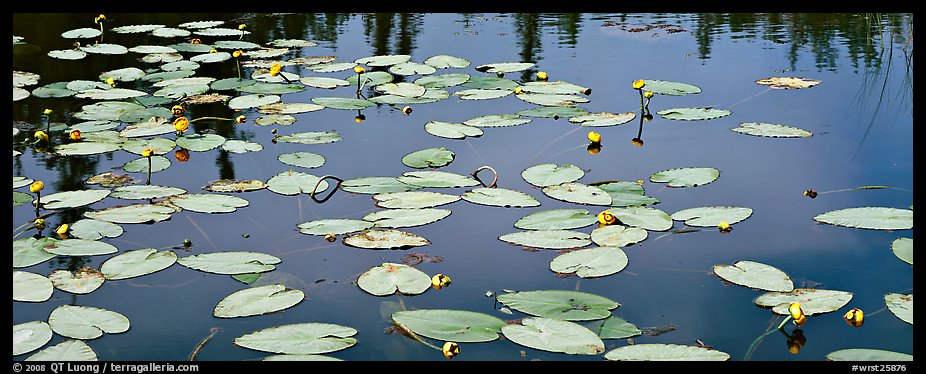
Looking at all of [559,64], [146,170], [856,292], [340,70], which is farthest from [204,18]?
[856,292]

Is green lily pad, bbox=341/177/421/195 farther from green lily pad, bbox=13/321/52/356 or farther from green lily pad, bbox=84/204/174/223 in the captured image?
green lily pad, bbox=13/321/52/356

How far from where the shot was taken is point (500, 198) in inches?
105

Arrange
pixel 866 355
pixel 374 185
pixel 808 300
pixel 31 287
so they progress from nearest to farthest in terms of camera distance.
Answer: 1. pixel 866 355
2. pixel 808 300
3. pixel 31 287
4. pixel 374 185

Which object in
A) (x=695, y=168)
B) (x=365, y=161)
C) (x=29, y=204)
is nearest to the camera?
(x=29, y=204)

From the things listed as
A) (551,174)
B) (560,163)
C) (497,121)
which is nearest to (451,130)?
(497,121)

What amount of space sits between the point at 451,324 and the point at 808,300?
0.88m

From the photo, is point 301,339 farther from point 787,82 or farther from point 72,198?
point 787,82

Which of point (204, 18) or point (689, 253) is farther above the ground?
point (204, 18)

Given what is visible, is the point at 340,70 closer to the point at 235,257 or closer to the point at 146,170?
the point at 146,170

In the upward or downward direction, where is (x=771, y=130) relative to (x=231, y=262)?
upward

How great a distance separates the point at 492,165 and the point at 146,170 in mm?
1250

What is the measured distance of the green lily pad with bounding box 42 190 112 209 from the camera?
266 centimetres

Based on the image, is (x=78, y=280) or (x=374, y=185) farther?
(x=374, y=185)

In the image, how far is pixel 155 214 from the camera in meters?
2.60
